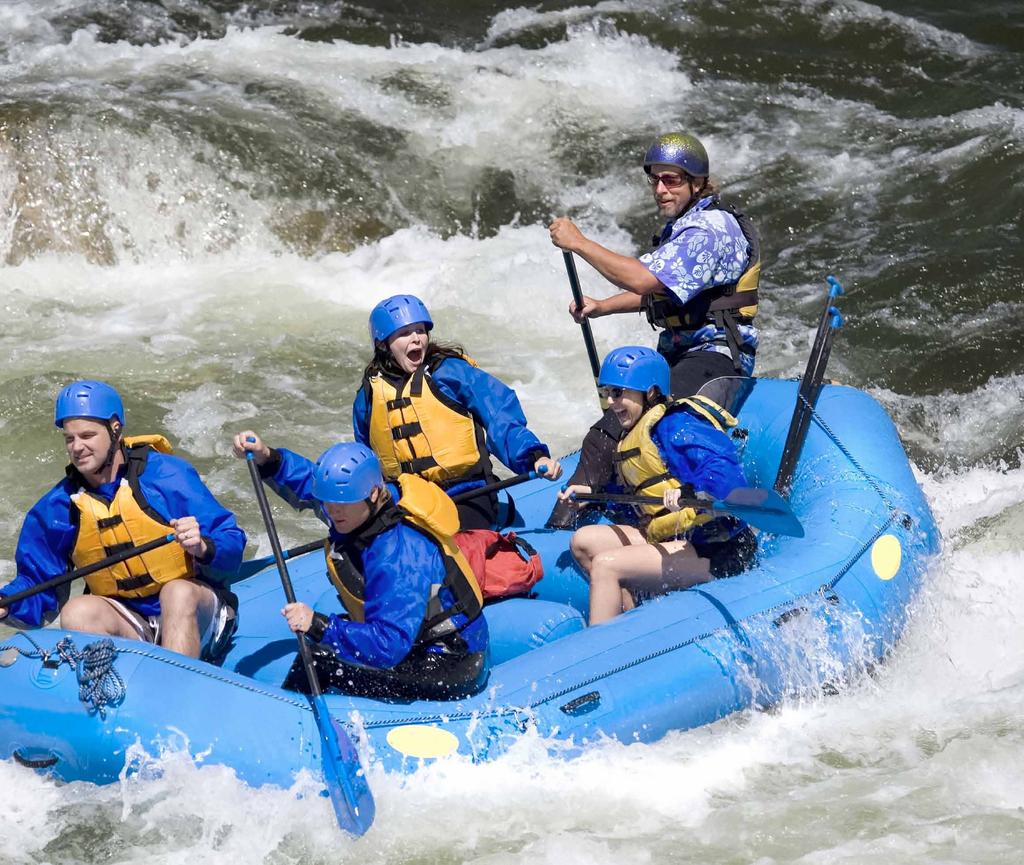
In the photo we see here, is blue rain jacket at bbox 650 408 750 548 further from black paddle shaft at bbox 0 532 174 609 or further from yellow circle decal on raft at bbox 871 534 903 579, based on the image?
black paddle shaft at bbox 0 532 174 609

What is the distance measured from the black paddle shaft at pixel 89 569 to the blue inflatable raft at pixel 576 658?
210mm

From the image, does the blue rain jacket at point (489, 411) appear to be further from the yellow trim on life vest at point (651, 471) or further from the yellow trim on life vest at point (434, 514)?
the yellow trim on life vest at point (434, 514)

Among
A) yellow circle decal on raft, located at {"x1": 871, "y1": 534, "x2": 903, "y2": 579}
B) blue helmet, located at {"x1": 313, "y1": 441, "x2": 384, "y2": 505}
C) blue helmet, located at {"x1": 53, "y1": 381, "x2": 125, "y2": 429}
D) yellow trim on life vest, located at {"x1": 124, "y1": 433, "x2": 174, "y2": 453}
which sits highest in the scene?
blue helmet, located at {"x1": 53, "y1": 381, "x2": 125, "y2": 429}

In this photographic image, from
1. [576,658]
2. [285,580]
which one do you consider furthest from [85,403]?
[576,658]

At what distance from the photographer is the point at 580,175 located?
991cm

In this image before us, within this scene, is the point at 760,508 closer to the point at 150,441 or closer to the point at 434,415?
the point at 434,415

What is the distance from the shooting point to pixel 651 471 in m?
4.96

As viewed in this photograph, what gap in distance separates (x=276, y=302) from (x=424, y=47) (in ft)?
10.3

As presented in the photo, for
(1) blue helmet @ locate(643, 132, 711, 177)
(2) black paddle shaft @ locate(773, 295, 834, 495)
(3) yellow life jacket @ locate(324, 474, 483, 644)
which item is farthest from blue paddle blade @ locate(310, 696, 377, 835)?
(1) blue helmet @ locate(643, 132, 711, 177)

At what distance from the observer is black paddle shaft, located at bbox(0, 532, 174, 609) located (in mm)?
4562

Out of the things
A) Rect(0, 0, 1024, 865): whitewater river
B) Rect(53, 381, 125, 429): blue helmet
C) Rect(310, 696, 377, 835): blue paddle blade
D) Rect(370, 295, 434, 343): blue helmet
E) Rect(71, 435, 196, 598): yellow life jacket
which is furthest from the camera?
Rect(370, 295, 434, 343): blue helmet

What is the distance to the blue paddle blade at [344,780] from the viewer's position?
4.15 m

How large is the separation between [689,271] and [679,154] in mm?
404

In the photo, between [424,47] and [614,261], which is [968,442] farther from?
[424,47]
